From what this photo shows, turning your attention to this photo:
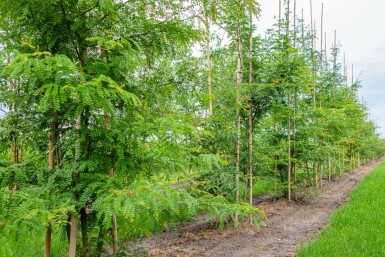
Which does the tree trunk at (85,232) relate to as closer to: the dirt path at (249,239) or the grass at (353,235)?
the dirt path at (249,239)

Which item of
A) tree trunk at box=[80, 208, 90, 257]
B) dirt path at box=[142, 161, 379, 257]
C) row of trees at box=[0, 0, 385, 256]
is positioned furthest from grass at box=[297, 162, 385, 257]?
tree trunk at box=[80, 208, 90, 257]

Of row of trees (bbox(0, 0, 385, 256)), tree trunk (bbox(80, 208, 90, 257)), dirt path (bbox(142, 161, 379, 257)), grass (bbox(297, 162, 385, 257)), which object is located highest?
row of trees (bbox(0, 0, 385, 256))

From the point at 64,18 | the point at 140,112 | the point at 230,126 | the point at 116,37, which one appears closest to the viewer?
the point at 64,18

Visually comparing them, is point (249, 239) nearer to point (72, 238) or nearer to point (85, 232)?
point (85, 232)

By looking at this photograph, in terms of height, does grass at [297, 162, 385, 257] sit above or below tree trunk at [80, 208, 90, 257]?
below

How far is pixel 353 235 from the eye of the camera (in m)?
5.43

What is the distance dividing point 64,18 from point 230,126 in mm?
4207

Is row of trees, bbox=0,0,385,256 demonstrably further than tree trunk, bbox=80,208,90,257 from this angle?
No

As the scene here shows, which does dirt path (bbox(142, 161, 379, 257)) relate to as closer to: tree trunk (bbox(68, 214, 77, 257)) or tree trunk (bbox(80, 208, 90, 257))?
tree trunk (bbox(80, 208, 90, 257))

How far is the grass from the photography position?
4.70m

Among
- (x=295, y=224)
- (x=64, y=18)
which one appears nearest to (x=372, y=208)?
(x=295, y=224)

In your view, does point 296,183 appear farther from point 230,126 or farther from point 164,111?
point 164,111

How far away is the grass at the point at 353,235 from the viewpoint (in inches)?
185

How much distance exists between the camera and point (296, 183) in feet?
32.8
